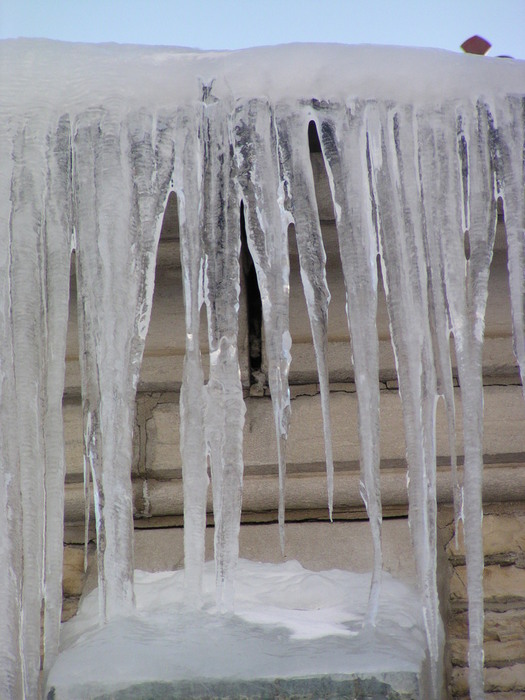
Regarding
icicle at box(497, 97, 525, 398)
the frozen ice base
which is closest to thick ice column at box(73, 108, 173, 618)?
→ the frozen ice base

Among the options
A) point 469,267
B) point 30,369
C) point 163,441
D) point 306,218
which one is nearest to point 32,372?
point 30,369

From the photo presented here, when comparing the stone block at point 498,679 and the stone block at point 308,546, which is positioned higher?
the stone block at point 308,546

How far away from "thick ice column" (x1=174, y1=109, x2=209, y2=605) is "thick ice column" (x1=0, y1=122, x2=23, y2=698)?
0.32 meters

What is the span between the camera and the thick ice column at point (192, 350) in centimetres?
175

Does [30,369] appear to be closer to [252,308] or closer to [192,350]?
[192,350]

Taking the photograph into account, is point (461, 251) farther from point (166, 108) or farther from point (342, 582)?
point (342, 582)

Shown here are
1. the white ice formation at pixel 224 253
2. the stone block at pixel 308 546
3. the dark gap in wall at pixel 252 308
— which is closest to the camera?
the white ice formation at pixel 224 253

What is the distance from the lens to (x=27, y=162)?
5.71 ft

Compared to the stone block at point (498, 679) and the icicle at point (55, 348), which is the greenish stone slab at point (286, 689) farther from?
the stone block at point (498, 679)

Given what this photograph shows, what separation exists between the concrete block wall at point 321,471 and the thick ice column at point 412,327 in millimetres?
321

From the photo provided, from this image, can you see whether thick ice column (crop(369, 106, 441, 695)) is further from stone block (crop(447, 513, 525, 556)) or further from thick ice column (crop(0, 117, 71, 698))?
thick ice column (crop(0, 117, 71, 698))

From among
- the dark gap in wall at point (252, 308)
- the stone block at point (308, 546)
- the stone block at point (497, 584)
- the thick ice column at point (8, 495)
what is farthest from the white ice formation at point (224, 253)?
the stone block at point (497, 584)

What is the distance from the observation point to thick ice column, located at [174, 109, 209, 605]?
175 centimetres

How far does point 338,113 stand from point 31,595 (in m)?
1.11
